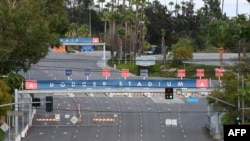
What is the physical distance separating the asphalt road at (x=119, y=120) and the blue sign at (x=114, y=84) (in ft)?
12.0

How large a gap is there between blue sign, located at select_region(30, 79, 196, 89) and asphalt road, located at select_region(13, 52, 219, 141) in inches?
144

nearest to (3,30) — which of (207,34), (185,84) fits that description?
(185,84)

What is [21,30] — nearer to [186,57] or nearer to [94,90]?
[94,90]

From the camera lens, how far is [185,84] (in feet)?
241

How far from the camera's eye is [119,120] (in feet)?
262

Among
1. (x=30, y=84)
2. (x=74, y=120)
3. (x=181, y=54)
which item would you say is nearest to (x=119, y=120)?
(x=74, y=120)

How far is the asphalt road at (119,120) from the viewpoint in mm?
70238

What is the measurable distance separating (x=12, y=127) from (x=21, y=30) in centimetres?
1048

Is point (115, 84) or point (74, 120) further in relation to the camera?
point (115, 84)

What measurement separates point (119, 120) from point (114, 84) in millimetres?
4785

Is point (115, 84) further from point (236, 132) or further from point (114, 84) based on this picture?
point (236, 132)

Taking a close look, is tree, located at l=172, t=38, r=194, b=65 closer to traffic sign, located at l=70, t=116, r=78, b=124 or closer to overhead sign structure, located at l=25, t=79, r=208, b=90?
overhead sign structure, located at l=25, t=79, r=208, b=90

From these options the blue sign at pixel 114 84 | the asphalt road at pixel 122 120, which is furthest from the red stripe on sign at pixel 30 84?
the asphalt road at pixel 122 120

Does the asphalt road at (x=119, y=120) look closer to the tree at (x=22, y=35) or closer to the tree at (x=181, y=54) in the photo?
the tree at (x=22, y=35)
